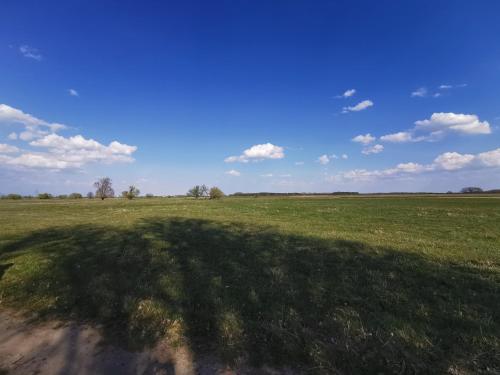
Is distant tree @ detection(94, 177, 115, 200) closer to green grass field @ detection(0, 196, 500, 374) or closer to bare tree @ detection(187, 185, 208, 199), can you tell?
bare tree @ detection(187, 185, 208, 199)

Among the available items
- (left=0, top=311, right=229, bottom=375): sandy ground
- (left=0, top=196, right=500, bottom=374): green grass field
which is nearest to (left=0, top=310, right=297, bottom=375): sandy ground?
(left=0, top=311, right=229, bottom=375): sandy ground

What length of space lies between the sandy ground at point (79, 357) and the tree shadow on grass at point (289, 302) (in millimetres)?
332

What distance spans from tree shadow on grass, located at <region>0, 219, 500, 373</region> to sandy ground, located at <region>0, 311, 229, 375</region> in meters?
0.33

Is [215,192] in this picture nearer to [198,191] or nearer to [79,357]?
[198,191]

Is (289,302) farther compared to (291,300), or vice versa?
(291,300)

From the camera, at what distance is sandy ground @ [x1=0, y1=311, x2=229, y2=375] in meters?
4.36

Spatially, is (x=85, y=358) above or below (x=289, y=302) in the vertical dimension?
below

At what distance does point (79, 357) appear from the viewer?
15.4ft

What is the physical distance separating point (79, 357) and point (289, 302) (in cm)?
451

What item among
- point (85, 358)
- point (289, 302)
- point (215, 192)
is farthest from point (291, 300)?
point (215, 192)

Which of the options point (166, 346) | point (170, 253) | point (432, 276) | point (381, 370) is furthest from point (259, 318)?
point (170, 253)

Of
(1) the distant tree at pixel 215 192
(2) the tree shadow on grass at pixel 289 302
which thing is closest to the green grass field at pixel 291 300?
(2) the tree shadow on grass at pixel 289 302

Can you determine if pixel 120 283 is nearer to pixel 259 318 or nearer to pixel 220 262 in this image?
pixel 220 262

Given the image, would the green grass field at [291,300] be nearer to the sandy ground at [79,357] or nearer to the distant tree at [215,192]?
the sandy ground at [79,357]
